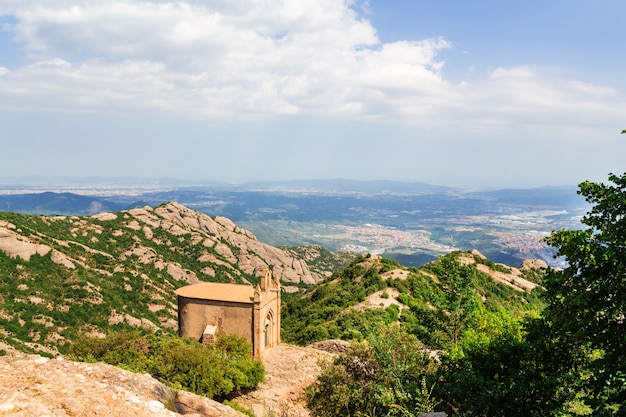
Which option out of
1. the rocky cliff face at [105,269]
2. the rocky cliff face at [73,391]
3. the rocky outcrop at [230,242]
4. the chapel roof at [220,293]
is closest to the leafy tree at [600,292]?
the rocky cliff face at [73,391]

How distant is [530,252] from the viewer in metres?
182

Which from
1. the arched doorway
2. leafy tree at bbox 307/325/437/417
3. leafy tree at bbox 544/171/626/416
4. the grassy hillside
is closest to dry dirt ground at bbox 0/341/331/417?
leafy tree at bbox 307/325/437/417

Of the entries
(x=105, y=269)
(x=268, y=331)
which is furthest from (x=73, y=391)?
(x=105, y=269)

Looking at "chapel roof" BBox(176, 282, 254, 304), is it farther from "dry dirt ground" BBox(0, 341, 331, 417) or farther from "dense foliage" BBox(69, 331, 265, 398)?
"dry dirt ground" BBox(0, 341, 331, 417)

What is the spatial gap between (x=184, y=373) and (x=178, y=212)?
94.1 m

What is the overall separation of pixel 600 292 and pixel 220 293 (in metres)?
28.9

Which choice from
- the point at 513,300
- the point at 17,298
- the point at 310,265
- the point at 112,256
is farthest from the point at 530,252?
the point at 17,298

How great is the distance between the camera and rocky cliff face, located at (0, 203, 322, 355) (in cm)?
5169

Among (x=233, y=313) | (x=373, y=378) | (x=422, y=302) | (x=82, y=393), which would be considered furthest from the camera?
(x=422, y=302)

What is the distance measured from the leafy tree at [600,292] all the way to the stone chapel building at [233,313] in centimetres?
2400

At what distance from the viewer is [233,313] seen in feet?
108

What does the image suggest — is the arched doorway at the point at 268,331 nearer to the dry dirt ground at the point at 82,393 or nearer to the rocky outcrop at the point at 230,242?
the dry dirt ground at the point at 82,393

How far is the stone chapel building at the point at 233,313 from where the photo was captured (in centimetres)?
3247

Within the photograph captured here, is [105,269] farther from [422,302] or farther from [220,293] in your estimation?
[422,302]
